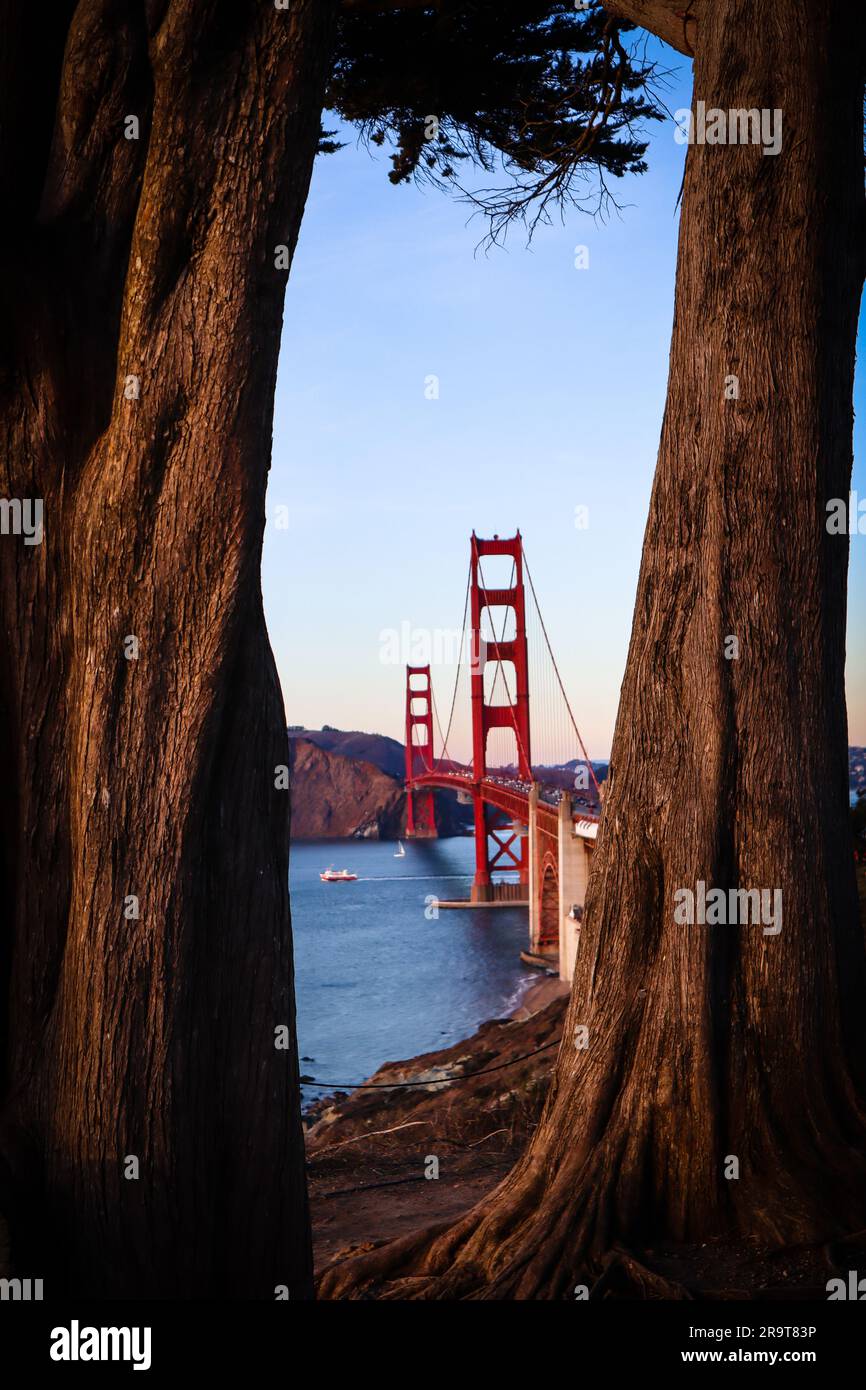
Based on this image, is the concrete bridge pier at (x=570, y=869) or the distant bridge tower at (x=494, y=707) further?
the distant bridge tower at (x=494, y=707)

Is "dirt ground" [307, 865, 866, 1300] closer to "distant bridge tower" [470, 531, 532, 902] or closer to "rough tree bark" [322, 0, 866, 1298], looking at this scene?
"rough tree bark" [322, 0, 866, 1298]

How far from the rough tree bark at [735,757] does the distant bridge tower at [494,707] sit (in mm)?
28128

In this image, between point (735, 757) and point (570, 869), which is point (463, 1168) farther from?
point (570, 869)

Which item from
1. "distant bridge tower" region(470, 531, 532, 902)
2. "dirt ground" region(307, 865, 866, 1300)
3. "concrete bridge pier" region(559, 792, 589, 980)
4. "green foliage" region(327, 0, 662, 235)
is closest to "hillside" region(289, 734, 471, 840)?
"distant bridge tower" region(470, 531, 532, 902)

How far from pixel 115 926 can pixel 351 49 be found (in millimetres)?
3515

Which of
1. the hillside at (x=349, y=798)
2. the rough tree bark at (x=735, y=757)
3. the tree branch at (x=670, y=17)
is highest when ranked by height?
the tree branch at (x=670, y=17)

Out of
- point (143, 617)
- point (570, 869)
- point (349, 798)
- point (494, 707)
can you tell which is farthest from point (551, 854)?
point (349, 798)

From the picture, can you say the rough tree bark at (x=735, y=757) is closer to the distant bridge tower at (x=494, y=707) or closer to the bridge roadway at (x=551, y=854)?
the bridge roadway at (x=551, y=854)

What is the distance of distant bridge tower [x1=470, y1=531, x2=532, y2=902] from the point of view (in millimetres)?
34125

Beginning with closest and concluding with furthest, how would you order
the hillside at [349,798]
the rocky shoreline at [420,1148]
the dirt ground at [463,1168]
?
the dirt ground at [463,1168]
the rocky shoreline at [420,1148]
the hillside at [349,798]

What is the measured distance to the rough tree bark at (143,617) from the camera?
225 cm

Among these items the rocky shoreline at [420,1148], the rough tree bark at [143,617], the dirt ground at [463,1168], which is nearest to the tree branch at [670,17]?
the rough tree bark at [143,617]

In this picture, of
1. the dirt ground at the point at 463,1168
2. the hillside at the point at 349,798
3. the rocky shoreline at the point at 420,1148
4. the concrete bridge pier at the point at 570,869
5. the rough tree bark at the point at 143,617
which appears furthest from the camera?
the hillside at the point at 349,798
